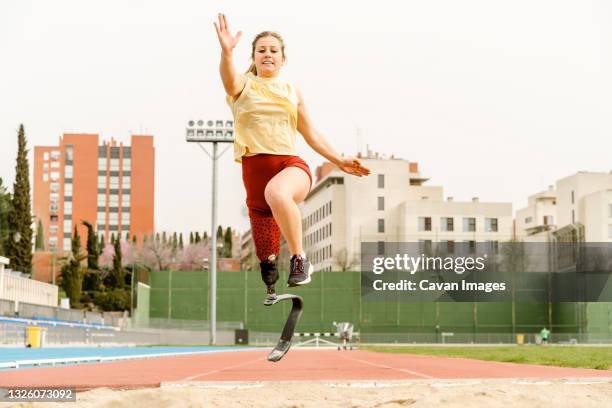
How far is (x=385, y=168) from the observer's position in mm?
104062

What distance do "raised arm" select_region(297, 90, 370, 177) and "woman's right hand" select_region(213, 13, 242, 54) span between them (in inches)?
21.5

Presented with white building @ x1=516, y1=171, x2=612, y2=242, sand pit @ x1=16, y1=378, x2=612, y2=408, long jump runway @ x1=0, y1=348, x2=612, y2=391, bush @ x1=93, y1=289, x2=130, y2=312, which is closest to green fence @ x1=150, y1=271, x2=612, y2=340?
white building @ x1=516, y1=171, x2=612, y2=242

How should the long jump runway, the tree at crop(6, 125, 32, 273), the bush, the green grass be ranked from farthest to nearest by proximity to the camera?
1. the bush
2. the tree at crop(6, 125, 32, 273)
3. the green grass
4. the long jump runway

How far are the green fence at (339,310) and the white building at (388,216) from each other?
1067 inches

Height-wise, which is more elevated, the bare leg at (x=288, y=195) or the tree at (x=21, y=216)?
the tree at (x=21, y=216)

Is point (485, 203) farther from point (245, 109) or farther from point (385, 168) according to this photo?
point (245, 109)

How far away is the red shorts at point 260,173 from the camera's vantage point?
16.2ft

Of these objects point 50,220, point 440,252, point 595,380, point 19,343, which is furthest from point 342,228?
point 595,380

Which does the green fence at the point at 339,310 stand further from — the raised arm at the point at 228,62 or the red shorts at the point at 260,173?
the raised arm at the point at 228,62

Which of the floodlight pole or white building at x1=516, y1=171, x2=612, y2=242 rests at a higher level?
white building at x1=516, y1=171, x2=612, y2=242

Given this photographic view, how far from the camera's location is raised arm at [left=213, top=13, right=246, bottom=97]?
4844 mm

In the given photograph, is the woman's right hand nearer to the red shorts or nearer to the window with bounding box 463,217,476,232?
the red shorts

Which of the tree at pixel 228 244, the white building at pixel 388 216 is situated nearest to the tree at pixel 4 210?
the white building at pixel 388 216

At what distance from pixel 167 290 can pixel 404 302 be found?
17.6 metres
